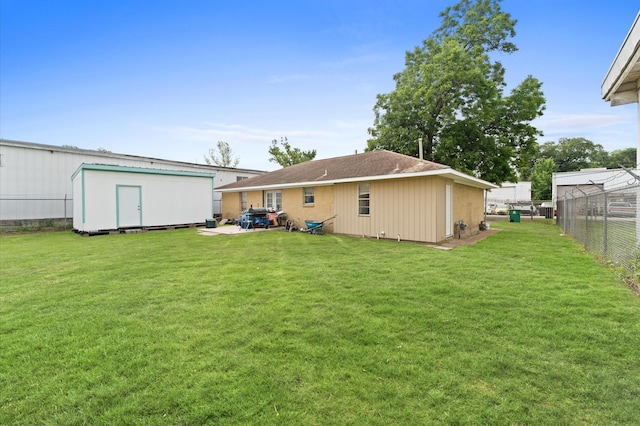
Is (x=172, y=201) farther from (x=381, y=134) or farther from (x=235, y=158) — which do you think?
(x=235, y=158)

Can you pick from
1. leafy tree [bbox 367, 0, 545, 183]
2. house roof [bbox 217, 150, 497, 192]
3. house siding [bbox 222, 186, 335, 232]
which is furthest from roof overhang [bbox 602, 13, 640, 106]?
leafy tree [bbox 367, 0, 545, 183]

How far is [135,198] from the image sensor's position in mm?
14195

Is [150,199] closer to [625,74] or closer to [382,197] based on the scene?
[382,197]

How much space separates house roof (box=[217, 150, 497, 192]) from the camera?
32.8 feet

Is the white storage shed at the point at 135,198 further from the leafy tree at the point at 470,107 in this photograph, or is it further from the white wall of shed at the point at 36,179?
the leafy tree at the point at 470,107

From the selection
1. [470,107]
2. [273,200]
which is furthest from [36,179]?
[470,107]

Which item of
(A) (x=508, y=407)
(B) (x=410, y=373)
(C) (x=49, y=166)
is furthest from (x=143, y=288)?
(C) (x=49, y=166)

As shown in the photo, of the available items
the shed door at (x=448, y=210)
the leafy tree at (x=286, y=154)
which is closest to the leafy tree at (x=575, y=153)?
the leafy tree at (x=286, y=154)

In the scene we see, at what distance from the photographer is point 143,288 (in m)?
4.80

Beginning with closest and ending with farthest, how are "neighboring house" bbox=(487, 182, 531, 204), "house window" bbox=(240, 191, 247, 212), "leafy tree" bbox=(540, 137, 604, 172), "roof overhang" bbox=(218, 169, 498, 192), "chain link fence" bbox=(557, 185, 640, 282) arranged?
"chain link fence" bbox=(557, 185, 640, 282)
"roof overhang" bbox=(218, 169, 498, 192)
"house window" bbox=(240, 191, 247, 212)
"neighboring house" bbox=(487, 182, 531, 204)
"leafy tree" bbox=(540, 137, 604, 172)

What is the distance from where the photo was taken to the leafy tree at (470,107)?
18.2 metres

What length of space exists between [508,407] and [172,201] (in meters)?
16.4

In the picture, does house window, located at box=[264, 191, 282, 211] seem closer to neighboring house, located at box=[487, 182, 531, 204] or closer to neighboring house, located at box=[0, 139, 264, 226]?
neighboring house, located at box=[0, 139, 264, 226]

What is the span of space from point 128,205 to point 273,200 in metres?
6.88
